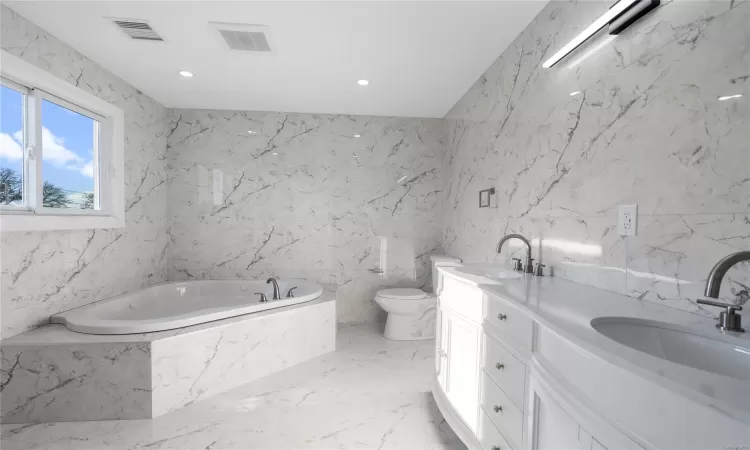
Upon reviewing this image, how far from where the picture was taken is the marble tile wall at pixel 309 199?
3.61 meters

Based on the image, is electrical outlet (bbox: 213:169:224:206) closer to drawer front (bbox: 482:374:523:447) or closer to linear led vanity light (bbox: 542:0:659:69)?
drawer front (bbox: 482:374:523:447)

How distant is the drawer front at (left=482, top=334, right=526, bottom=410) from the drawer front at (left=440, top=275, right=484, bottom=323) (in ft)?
→ 0.46

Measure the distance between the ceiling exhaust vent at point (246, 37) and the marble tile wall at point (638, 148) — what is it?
1519 mm

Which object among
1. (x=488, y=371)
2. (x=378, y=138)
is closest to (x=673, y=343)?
(x=488, y=371)

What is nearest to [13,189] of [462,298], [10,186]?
[10,186]

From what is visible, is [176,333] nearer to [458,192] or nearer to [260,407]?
[260,407]

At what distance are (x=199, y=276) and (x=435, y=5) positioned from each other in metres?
3.23

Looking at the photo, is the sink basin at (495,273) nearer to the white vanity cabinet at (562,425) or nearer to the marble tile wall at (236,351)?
the white vanity cabinet at (562,425)

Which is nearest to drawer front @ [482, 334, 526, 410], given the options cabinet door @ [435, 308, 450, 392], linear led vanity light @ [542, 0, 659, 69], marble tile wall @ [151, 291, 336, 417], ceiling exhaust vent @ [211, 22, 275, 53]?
cabinet door @ [435, 308, 450, 392]

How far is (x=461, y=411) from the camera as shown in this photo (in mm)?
1662

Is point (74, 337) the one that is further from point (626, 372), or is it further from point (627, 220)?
point (627, 220)

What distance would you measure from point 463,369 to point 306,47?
2.12 metres

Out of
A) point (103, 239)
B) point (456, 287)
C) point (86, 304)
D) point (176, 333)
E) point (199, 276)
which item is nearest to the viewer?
point (456, 287)

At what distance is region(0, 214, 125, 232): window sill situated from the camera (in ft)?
6.40
